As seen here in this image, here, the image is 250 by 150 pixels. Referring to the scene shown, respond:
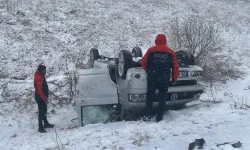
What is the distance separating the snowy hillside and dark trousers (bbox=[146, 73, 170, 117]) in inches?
15.6

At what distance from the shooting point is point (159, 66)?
492 centimetres

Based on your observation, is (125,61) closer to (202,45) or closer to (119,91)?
(119,91)

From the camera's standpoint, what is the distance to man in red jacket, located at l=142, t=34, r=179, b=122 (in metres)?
4.92

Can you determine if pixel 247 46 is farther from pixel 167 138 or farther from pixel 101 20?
pixel 167 138

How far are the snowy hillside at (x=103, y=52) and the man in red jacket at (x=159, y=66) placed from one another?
2.10 feet

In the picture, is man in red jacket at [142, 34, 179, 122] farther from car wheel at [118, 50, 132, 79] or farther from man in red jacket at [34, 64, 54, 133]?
man in red jacket at [34, 64, 54, 133]

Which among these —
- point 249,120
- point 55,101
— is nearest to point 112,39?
point 55,101

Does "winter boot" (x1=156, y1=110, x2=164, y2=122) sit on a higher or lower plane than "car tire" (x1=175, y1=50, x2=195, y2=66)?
lower

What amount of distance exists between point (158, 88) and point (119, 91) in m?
0.96

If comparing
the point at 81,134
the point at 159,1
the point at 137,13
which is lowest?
the point at 81,134

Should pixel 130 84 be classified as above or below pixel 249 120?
above

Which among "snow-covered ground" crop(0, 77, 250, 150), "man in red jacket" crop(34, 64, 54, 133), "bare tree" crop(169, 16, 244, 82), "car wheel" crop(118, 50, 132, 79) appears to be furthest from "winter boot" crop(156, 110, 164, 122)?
"bare tree" crop(169, 16, 244, 82)

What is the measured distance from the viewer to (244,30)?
60.9 feet

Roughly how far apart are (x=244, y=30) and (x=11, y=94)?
16.2 m
